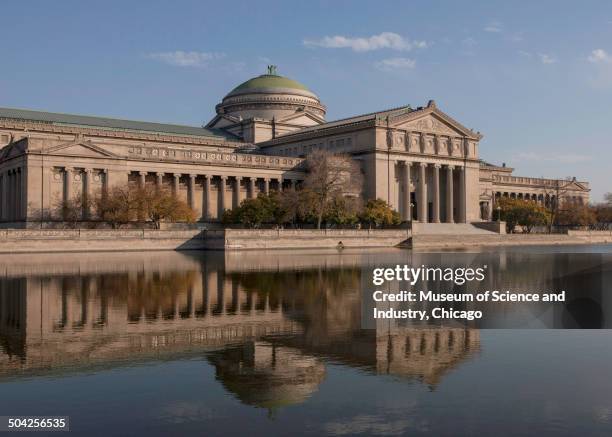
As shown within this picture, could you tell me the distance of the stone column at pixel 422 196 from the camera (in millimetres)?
115375

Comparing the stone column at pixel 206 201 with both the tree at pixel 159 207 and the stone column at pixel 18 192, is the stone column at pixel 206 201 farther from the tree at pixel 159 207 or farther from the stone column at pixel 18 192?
the stone column at pixel 18 192

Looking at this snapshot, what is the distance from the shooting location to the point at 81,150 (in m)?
90.5

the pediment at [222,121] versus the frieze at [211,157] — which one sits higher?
the pediment at [222,121]

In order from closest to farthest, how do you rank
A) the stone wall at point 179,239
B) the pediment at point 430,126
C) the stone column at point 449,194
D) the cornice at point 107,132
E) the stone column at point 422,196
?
the stone wall at point 179,239, the cornice at point 107,132, the pediment at point 430,126, the stone column at point 422,196, the stone column at point 449,194

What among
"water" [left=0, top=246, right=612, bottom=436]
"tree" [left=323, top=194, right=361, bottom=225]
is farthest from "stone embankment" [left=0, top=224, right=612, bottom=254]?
"water" [left=0, top=246, right=612, bottom=436]

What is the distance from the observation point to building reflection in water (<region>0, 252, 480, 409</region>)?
50.0 feet

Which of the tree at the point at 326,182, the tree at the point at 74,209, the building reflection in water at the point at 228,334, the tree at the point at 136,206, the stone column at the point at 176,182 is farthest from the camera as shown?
the stone column at the point at 176,182

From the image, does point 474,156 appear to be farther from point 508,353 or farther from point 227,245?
point 508,353

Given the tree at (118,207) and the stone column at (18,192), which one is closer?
the tree at (118,207)

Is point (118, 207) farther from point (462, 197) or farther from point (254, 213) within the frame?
point (462, 197)

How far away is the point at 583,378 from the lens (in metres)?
14.7

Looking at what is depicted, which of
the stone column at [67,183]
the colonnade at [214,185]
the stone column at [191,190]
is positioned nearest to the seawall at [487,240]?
the colonnade at [214,185]

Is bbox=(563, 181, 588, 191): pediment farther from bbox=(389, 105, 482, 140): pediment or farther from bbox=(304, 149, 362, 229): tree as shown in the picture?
bbox=(304, 149, 362, 229): tree

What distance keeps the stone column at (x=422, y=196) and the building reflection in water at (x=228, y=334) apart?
271 ft
